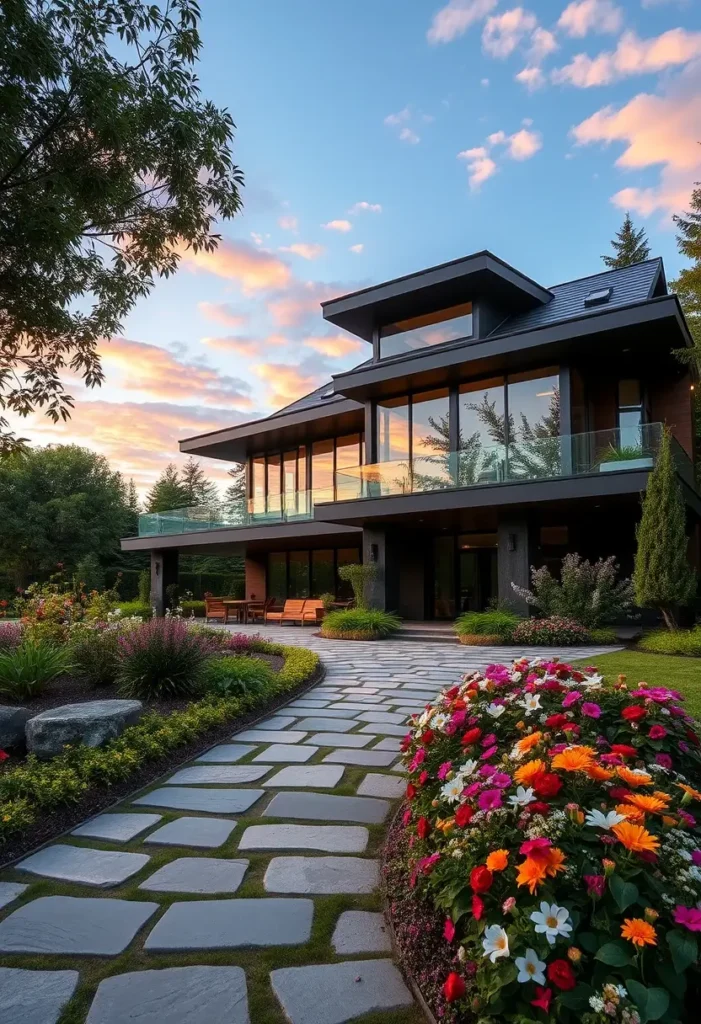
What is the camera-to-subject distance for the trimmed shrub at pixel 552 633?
37.2 feet

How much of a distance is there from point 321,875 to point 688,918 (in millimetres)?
1717

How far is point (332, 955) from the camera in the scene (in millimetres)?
2215

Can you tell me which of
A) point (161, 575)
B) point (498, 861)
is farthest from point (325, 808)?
point (161, 575)

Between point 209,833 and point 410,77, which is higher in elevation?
point 410,77

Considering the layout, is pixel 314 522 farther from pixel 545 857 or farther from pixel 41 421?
pixel 545 857

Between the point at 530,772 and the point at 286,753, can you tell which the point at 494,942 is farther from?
the point at 286,753

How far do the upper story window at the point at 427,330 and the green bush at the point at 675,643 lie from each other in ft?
27.3

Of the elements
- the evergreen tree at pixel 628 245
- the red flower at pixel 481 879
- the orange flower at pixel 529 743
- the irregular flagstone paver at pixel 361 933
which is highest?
the evergreen tree at pixel 628 245

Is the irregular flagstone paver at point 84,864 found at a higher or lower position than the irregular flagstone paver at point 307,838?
lower

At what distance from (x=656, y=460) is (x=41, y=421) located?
991 cm

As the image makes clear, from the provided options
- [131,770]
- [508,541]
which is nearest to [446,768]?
[131,770]

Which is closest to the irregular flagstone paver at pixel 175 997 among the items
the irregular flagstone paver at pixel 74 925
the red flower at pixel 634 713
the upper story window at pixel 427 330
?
the irregular flagstone paver at pixel 74 925

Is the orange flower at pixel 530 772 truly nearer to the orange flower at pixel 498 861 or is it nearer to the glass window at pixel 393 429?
the orange flower at pixel 498 861

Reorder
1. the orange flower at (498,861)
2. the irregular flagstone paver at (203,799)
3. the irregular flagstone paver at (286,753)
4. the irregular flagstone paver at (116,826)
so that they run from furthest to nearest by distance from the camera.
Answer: the irregular flagstone paver at (286,753) → the irregular flagstone paver at (203,799) → the irregular flagstone paver at (116,826) → the orange flower at (498,861)
